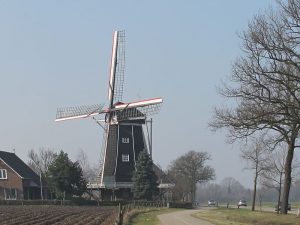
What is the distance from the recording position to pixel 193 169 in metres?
135

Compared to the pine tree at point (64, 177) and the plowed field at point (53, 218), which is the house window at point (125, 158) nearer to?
the pine tree at point (64, 177)

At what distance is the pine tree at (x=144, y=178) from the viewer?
94.3 m

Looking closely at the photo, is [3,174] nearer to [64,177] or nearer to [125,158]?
[64,177]

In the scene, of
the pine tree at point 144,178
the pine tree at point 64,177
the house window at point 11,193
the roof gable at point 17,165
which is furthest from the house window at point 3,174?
the pine tree at point 144,178

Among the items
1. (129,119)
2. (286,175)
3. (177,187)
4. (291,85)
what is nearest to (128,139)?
(129,119)

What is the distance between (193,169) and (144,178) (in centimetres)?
4183

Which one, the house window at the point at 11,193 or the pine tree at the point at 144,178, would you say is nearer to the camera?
the pine tree at the point at 144,178

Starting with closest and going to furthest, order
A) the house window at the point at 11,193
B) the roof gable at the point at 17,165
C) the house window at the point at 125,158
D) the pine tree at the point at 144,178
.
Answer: the pine tree at the point at 144,178, the house window at the point at 125,158, the house window at the point at 11,193, the roof gable at the point at 17,165

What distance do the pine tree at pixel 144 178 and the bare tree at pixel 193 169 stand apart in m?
34.8

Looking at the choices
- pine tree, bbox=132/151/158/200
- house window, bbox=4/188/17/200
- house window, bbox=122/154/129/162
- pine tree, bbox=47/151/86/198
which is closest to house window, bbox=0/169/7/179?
house window, bbox=4/188/17/200

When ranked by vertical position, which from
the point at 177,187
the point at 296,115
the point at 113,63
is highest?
the point at 113,63

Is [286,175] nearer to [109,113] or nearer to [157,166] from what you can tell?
[109,113]

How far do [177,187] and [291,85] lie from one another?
280ft

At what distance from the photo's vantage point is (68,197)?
297 feet
